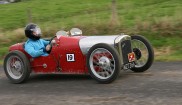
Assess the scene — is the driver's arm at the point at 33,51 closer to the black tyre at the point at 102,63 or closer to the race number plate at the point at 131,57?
the black tyre at the point at 102,63

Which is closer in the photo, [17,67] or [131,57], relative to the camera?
[131,57]

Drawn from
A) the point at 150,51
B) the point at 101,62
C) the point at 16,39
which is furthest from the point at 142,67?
the point at 16,39

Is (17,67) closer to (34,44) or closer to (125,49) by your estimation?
(34,44)

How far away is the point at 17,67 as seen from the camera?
9203 mm

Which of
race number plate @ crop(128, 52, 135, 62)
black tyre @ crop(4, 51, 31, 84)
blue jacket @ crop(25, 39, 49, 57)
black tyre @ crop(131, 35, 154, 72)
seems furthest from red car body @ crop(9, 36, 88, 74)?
black tyre @ crop(131, 35, 154, 72)

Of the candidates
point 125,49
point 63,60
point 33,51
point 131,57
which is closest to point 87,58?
point 63,60

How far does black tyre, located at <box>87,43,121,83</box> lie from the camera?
794 cm

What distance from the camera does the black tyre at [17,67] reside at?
29.4 ft

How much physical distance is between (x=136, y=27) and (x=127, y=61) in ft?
19.1

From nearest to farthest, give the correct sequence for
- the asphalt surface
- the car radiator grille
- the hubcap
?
1. the asphalt surface
2. the hubcap
3. the car radiator grille

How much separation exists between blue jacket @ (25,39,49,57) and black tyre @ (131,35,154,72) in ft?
6.40

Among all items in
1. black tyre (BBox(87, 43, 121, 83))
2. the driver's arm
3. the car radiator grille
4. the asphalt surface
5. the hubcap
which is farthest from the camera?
the driver's arm

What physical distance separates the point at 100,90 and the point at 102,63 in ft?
2.29

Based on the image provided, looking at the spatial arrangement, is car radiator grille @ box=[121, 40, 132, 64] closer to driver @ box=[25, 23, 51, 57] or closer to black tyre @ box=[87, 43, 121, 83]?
black tyre @ box=[87, 43, 121, 83]
